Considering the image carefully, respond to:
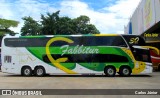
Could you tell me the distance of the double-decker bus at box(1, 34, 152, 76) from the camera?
2841 cm

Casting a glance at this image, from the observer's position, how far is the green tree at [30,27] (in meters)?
77.4

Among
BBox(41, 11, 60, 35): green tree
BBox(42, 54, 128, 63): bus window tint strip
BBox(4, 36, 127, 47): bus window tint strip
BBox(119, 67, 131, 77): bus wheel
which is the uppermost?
BBox(41, 11, 60, 35): green tree

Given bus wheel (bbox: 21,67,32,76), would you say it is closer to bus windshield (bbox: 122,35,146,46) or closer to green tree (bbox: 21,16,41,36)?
bus windshield (bbox: 122,35,146,46)

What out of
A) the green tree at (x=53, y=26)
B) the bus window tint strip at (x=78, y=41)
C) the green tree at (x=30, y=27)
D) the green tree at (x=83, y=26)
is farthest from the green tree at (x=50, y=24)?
the bus window tint strip at (x=78, y=41)

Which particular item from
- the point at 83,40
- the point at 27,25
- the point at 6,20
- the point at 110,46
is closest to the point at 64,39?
the point at 83,40

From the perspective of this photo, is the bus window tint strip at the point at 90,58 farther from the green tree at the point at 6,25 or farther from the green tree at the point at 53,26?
the green tree at the point at 6,25

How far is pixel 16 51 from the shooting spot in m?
29.5

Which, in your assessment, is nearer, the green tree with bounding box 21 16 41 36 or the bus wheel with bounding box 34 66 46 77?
the bus wheel with bounding box 34 66 46 77

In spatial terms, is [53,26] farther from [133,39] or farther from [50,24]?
[133,39]

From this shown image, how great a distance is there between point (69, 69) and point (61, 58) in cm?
101

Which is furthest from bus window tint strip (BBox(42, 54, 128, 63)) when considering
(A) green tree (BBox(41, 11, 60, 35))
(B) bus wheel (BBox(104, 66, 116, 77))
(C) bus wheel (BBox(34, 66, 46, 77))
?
(A) green tree (BBox(41, 11, 60, 35))

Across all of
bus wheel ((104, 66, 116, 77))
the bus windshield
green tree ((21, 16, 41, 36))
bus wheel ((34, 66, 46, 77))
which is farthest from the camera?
green tree ((21, 16, 41, 36))

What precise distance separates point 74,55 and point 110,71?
114 inches

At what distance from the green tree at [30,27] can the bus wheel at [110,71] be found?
48746 mm
